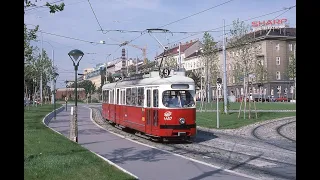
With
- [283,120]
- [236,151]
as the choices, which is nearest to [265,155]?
[236,151]

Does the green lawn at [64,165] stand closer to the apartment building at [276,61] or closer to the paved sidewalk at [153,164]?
the paved sidewalk at [153,164]

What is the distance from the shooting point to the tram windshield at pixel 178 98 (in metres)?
17.0

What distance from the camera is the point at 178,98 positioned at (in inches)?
682

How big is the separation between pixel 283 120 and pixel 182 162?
18585 millimetres

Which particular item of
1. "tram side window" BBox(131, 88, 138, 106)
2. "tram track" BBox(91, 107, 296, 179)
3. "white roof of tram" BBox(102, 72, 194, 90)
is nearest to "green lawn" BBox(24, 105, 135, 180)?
"tram track" BBox(91, 107, 296, 179)

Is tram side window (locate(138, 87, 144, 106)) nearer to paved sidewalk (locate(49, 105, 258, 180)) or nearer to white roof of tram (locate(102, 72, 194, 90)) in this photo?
white roof of tram (locate(102, 72, 194, 90))

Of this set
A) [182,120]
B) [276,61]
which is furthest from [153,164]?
[276,61]

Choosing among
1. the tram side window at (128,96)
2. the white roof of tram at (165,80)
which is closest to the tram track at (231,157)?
the white roof of tram at (165,80)

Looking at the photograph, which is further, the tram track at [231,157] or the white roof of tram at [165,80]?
the white roof of tram at [165,80]

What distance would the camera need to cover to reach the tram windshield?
17.0 meters

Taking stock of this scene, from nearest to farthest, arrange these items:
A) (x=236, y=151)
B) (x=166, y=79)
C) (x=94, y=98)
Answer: (x=236, y=151)
(x=166, y=79)
(x=94, y=98)

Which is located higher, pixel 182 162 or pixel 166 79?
pixel 166 79

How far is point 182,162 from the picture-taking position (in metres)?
12.0
